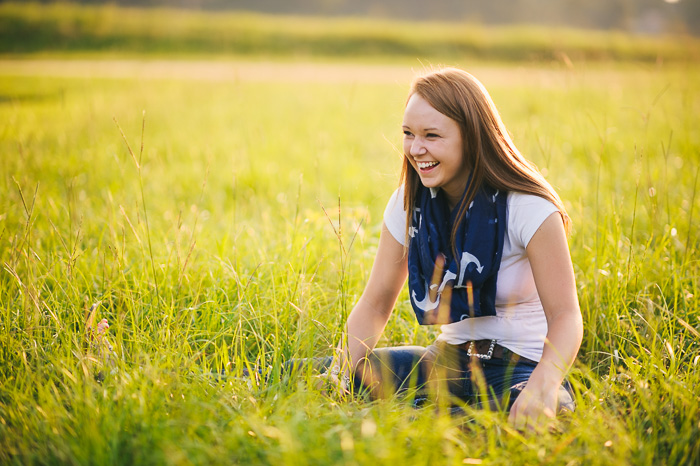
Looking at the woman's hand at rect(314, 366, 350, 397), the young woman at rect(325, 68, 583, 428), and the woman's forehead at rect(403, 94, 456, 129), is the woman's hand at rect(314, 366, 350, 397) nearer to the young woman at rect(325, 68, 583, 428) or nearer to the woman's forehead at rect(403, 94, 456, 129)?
the young woman at rect(325, 68, 583, 428)

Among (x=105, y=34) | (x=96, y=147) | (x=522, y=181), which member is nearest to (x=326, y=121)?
(x=96, y=147)

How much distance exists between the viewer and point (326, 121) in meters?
7.35

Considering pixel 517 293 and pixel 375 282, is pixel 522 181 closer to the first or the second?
pixel 517 293

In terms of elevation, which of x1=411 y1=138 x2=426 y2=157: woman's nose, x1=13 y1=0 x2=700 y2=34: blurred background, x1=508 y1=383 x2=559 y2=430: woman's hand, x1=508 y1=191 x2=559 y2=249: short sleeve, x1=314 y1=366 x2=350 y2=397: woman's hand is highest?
x1=13 y1=0 x2=700 y2=34: blurred background

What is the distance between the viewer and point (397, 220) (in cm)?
203

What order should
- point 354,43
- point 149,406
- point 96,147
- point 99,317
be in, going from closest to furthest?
point 149,406 < point 99,317 < point 96,147 < point 354,43

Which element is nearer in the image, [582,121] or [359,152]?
[359,152]

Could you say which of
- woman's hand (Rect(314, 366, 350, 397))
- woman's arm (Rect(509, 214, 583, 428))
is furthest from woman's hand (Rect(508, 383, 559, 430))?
woman's hand (Rect(314, 366, 350, 397))

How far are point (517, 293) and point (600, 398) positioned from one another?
0.46 m

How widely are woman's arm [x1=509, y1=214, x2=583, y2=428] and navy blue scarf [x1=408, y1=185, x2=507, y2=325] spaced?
0.48 ft

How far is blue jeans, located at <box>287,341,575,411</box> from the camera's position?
1.77 m

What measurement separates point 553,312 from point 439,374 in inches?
20.0

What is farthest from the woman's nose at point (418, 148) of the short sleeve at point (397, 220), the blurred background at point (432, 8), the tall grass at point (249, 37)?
the blurred background at point (432, 8)

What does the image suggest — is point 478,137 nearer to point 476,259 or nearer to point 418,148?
point 418,148
